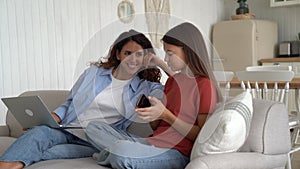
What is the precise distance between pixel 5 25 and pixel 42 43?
0.41 meters

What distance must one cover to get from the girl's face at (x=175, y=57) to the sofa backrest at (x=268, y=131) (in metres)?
0.36

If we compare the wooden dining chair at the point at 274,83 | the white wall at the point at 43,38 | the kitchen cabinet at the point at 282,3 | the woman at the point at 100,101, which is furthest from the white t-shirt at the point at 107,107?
the kitchen cabinet at the point at 282,3

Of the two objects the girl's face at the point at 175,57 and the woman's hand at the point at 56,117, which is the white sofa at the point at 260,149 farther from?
the woman's hand at the point at 56,117

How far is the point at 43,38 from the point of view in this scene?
3.92 meters

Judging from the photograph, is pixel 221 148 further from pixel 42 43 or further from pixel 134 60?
pixel 42 43

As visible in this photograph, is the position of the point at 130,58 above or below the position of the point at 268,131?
above

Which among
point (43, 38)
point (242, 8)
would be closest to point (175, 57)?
point (43, 38)

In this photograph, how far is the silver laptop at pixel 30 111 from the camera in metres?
2.02

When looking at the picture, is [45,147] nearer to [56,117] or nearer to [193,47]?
[56,117]

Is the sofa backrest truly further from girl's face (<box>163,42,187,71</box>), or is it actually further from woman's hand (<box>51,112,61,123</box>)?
woman's hand (<box>51,112,61,123</box>)

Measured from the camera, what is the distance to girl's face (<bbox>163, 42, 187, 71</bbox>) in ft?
5.82

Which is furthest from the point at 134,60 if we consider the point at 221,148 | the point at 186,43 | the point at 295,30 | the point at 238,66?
the point at 295,30

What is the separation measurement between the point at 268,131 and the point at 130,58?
2.26 feet

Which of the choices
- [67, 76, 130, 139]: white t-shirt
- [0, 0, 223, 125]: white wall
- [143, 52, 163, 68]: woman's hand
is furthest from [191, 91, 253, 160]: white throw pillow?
[0, 0, 223, 125]: white wall
